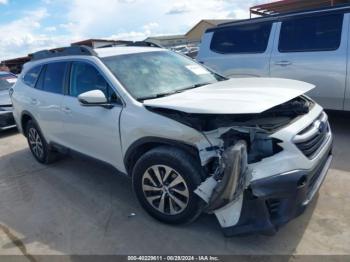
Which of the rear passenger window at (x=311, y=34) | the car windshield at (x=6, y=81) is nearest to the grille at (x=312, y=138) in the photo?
the rear passenger window at (x=311, y=34)

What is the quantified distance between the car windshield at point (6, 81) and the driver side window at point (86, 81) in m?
5.88

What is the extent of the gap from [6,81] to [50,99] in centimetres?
595

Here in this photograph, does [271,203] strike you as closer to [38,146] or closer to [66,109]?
[66,109]

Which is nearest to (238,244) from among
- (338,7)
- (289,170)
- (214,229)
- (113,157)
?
(214,229)

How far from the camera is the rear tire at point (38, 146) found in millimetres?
5473

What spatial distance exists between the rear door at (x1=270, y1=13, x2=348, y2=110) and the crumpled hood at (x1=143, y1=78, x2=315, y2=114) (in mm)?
2012

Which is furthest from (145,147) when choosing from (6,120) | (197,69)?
(6,120)

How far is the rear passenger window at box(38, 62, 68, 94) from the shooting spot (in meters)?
4.75

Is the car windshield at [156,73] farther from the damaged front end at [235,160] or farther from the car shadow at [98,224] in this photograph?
the car shadow at [98,224]

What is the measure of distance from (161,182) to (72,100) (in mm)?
1774

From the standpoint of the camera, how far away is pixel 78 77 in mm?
4438

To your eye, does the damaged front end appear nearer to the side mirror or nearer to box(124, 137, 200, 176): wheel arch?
box(124, 137, 200, 176): wheel arch

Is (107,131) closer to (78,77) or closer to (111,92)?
(111,92)

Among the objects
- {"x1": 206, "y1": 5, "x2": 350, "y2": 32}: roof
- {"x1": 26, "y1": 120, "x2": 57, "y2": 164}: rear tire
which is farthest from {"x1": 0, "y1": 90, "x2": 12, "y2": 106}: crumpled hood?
{"x1": 206, "y1": 5, "x2": 350, "y2": 32}: roof
